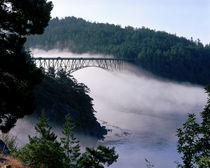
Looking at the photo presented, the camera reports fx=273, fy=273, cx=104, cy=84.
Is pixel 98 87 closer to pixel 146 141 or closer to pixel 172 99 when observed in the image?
pixel 172 99

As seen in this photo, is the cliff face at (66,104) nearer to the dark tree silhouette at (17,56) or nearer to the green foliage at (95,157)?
the green foliage at (95,157)

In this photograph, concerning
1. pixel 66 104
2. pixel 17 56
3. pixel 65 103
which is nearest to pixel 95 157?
pixel 17 56

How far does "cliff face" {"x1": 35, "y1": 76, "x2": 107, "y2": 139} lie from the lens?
54531mm

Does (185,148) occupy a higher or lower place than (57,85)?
higher

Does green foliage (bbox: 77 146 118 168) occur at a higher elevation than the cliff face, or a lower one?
higher

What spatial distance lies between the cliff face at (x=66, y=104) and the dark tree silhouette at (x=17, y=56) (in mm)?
37826

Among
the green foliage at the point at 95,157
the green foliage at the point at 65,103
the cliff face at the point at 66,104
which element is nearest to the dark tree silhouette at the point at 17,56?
the green foliage at the point at 95,157

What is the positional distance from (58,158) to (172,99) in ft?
479

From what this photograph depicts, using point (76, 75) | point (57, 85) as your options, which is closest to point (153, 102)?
point (76, 75)

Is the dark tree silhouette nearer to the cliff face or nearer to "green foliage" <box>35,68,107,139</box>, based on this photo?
the cliff face

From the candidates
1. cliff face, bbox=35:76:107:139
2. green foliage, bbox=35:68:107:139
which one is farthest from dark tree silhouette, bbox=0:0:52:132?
green foliage, bbox=35:68:107:139

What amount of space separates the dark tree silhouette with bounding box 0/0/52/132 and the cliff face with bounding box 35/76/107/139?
124 ft

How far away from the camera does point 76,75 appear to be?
170 metres

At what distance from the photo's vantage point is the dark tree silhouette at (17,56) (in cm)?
1327
